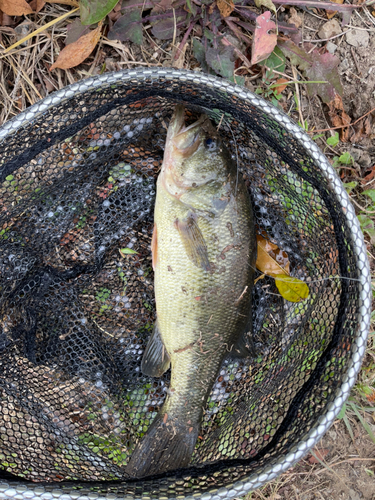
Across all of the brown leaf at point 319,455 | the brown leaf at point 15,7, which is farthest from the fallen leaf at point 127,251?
the brown leaf at point 319,455

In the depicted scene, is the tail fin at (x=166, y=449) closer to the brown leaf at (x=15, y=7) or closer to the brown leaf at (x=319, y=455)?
the brown leaf at (x=319, y=455)

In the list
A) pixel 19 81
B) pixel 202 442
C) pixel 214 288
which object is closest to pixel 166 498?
pixel 202 442

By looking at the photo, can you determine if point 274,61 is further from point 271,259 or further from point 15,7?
point 15,7

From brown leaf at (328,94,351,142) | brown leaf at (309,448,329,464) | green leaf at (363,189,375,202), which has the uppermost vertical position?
brown leaf at (328,94,351,142)

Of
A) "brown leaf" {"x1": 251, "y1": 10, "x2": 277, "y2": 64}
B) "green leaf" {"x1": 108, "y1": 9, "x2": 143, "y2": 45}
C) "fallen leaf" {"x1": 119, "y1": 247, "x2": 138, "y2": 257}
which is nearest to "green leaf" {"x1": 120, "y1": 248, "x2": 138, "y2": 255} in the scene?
"fallen leaf" {"x1": 119, "y1": 247, "x2": 138, "y2": 257}

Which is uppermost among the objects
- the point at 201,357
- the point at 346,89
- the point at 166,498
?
the point at 346,89

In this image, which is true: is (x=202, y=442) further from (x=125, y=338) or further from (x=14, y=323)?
(x=14, y=323)

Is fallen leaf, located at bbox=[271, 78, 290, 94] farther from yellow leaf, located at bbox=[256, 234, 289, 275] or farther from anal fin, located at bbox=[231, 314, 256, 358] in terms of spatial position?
anal fin, located at bbox=[231, 314, 256, 358]
